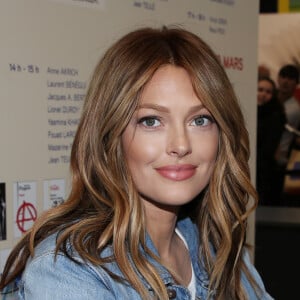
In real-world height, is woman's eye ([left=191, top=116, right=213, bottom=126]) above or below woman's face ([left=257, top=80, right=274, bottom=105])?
below

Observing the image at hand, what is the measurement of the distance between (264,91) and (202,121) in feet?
Answer: 14.4

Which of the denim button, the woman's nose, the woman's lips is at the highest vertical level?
the woman's nose

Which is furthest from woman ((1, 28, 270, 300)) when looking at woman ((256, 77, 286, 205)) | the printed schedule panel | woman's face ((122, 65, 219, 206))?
woman ((256, 77, 286, 205))

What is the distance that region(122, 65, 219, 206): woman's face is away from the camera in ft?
4.58

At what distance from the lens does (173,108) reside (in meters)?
1.42

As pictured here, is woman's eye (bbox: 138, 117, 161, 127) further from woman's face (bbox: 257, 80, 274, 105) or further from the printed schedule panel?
woman's face (bbox: 257, 80, 274, 105)

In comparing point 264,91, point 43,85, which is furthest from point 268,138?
point 43,85

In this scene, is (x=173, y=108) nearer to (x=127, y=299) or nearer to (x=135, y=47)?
(x=135, y=47)

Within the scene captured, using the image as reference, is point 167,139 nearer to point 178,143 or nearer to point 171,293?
point 178,143

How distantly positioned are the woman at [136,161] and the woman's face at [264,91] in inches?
162

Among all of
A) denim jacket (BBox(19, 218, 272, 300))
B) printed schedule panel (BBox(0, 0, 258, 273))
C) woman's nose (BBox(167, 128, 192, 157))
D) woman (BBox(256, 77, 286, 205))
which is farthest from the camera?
woman (BBox(256, 77, 286, 205))

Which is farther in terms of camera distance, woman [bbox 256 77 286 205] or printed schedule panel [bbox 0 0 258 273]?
woman [bbox 256 77 286 205]

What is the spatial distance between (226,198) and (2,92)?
2.55 ft

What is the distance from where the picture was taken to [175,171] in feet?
4.61
